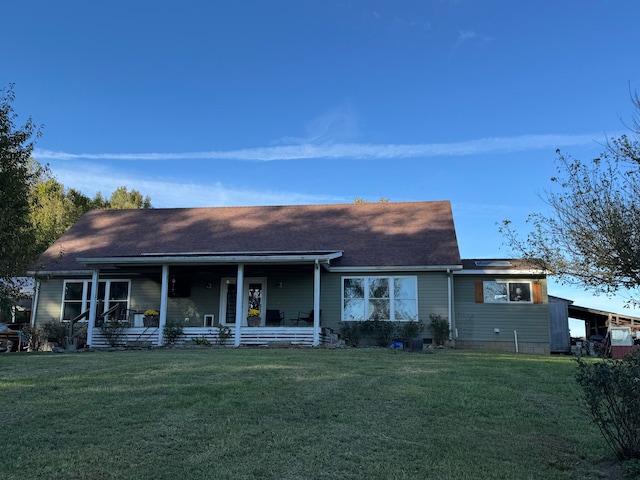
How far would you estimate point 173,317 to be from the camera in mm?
18656

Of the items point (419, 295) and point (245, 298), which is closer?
point (419, 295)

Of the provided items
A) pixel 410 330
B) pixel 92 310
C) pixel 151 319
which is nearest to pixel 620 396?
pixel 410 330

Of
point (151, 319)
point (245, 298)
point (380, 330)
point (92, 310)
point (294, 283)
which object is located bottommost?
point (380, 330)

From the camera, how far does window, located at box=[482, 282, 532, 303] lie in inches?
686

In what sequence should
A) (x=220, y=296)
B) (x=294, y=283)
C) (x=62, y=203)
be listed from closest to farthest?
(x=294, y=283) → (x=220, y=296) → (x=62, y=203)

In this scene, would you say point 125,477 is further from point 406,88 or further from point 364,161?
A: point 364,161

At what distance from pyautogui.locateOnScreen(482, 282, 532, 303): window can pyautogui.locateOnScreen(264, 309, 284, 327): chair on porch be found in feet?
22.9

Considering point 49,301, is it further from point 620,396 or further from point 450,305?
point 620,396

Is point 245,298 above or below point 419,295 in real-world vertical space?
below

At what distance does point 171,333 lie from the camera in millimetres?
15891

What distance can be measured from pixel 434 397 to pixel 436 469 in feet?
9.05

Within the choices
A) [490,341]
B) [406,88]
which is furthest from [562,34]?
[490,341]

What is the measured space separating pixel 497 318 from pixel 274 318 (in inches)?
299

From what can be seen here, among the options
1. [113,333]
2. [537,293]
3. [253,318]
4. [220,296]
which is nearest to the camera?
[113,333]
